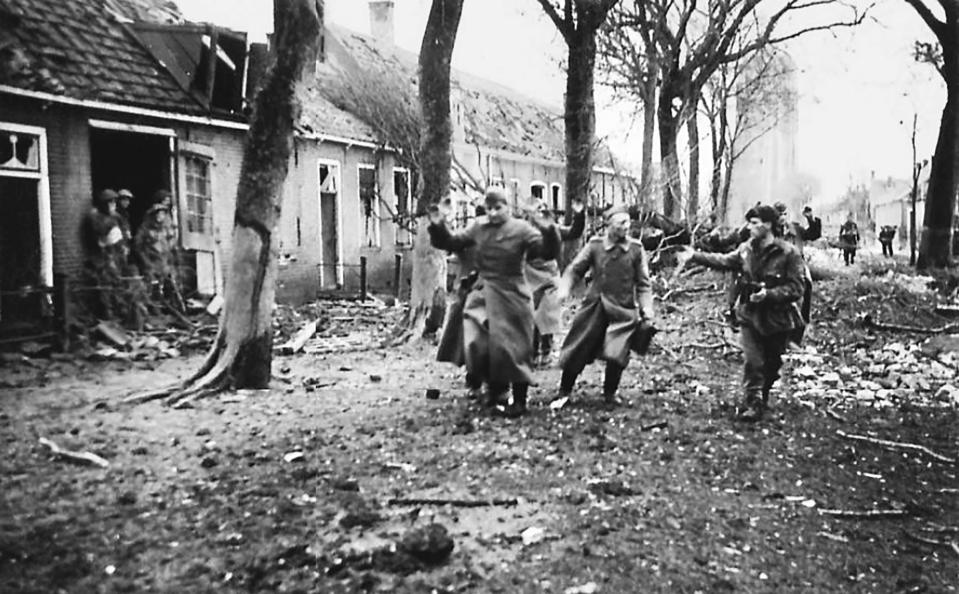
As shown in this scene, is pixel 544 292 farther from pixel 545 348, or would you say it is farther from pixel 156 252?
pixel 156 252

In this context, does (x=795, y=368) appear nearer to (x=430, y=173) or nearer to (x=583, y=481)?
(x=430, y=173)

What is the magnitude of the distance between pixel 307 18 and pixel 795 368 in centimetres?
756

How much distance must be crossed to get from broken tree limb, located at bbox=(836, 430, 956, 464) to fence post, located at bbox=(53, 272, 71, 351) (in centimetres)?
954

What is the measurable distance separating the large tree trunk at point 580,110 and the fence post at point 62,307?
8088mm

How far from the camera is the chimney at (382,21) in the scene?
109 feet

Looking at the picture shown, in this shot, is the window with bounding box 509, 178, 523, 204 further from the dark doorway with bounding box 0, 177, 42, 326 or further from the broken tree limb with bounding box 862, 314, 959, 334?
the dark doorway with bounding box 0, 177, 42, 326

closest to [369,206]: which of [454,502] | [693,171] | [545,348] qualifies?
[693,171]

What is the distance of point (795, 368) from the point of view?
12.6 m

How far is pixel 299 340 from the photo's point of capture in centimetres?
1450

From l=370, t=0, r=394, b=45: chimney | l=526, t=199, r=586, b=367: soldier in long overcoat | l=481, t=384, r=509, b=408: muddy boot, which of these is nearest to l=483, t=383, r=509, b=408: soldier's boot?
l=481, t=384, r=509, b=408: muddy boot

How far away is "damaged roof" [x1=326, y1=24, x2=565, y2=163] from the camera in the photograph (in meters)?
29.6

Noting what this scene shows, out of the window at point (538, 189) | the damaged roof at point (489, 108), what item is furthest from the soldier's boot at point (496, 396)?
the window at point (538, 189)

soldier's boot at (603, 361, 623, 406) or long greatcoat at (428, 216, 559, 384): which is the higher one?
long greatcoat at (428, 216, 559, 384)

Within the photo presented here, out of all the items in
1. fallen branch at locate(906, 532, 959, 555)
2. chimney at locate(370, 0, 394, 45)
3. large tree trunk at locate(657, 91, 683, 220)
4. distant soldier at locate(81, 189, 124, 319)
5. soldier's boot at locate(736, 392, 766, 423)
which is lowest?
fallen branch at locate(906, 532, 959, 555)
